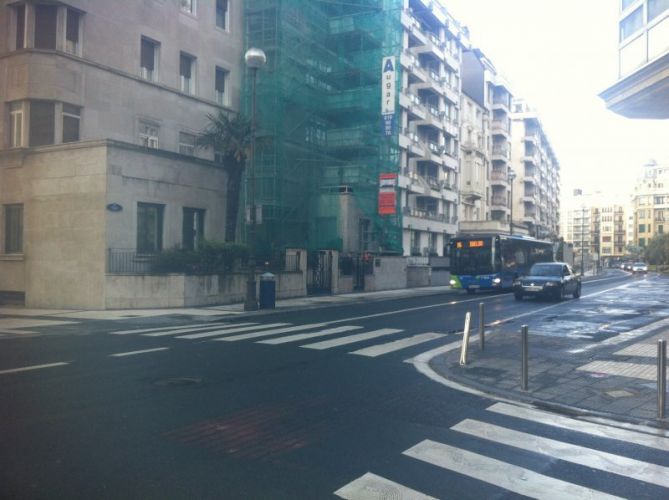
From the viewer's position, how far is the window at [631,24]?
14.8 metres

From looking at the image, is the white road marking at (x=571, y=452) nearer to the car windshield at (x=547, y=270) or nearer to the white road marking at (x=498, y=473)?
the white road marking at (x=498, y=473)

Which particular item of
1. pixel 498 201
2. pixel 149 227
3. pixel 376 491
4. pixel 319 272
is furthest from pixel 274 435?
pixel 498 201

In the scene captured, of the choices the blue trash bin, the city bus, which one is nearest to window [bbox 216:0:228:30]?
the city bus

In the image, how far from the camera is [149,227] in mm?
22828

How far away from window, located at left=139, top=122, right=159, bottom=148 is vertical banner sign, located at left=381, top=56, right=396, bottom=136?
15.0 m

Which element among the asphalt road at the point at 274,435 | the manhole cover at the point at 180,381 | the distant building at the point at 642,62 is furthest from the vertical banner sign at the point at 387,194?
the manhole cover at the point at 180,381

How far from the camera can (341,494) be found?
14.5ft

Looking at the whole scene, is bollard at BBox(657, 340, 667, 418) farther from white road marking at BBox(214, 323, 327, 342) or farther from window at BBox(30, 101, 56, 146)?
window at BBox(30, 101, 56, 146)

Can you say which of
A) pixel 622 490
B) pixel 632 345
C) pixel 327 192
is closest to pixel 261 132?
pixel 327 192

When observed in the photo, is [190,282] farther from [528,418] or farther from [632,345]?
[528,418]

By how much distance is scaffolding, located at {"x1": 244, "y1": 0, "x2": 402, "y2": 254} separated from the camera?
33.2 meters

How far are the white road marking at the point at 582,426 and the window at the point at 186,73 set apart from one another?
2674 centimetres

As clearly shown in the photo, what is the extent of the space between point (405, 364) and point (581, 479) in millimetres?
5304

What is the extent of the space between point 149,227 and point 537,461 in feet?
65.6
